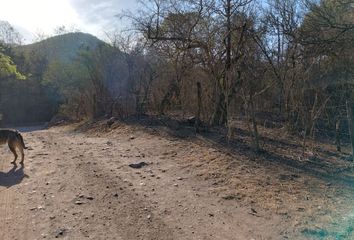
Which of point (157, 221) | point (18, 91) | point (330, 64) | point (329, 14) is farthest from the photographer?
point (18, 91)

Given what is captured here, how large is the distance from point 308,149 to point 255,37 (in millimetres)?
5356

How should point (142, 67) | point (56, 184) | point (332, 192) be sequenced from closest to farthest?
1. point (332, 192)
2. point (56, 184)
3. point (142, 67)

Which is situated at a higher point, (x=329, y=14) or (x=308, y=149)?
(x=329, y=14)

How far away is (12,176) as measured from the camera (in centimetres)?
973

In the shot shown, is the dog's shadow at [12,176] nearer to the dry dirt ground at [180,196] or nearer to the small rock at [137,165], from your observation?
the dry dirt ground at [180,196]

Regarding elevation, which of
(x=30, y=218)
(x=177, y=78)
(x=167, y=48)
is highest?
(x=167, y=48)

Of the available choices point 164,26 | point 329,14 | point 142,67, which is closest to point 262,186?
point 329,14

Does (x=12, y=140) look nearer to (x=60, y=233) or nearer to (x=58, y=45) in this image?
(x=60, y=233)

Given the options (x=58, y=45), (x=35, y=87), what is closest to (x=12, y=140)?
(x=35, y=87)

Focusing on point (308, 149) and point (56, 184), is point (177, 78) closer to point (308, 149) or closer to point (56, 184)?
point (308, 149)

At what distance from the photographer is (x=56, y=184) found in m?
8.68

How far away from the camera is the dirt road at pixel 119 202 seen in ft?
19.5

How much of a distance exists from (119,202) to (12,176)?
149 inches

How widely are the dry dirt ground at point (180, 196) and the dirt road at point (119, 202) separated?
2 cm
